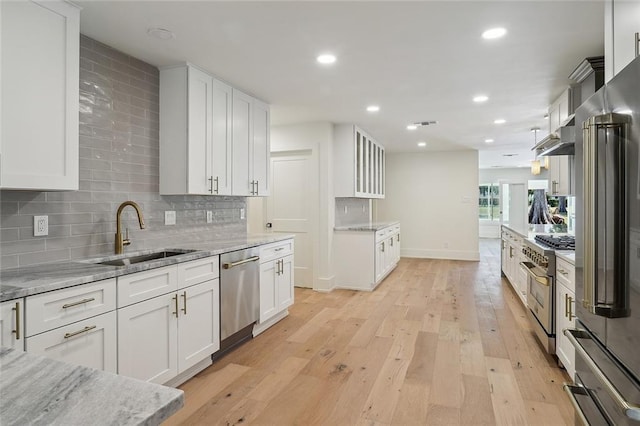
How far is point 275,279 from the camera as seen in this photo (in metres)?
3.71

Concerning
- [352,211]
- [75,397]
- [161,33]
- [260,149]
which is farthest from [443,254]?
[75,397]

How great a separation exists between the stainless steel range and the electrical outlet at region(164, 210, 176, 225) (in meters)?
3.11

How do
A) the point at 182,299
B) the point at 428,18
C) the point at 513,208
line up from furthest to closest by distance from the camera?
the point at 513,208, the point at 182,299, the point at 428,18

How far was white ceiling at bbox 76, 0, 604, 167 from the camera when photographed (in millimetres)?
2213

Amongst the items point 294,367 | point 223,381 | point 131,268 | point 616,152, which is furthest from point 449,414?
point 131,268

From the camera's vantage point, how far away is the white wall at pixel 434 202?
26.2 feet

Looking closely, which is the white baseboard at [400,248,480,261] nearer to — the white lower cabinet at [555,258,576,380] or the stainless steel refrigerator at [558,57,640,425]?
the white lower cabinet at [555,258,576,380]

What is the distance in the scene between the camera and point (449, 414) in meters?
2.18

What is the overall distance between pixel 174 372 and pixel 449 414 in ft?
5.69

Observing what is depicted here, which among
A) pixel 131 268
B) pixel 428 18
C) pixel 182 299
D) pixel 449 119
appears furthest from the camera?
pixel 449 119

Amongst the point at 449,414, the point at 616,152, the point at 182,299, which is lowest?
the point at 449,414

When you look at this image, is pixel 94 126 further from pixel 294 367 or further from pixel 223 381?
pixel 294 367

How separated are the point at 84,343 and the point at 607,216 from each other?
A: 234cm

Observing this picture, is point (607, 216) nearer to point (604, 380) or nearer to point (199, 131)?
point (604, 380)
